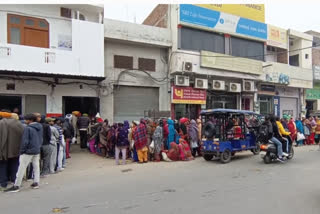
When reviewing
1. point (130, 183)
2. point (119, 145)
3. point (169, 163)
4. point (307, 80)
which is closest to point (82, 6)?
point (119, 145)

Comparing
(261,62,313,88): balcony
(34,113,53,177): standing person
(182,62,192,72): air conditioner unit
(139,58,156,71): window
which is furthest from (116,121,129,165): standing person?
(261,62,313,88): balcony

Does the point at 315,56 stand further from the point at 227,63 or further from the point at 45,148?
the point at 45,148

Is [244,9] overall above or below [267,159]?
above

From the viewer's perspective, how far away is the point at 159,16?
690 inches

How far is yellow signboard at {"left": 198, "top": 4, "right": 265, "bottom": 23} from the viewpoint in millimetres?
17641

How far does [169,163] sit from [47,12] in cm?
1054

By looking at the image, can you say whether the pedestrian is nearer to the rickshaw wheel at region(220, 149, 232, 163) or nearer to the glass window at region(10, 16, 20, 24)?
the rickshaw wheel at region(220, 149, 232, 163)

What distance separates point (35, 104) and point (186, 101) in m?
9.08

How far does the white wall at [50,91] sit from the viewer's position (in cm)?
1234

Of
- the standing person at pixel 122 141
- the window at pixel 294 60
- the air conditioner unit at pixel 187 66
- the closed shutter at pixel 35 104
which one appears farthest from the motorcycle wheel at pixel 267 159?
the window at pixel 294 60

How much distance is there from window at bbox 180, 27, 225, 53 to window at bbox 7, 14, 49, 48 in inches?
327

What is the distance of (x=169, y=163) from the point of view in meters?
9.41

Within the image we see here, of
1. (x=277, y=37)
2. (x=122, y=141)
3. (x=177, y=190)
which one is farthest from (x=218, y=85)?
(x=177, y=190)

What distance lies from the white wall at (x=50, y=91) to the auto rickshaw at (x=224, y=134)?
24.2ft
